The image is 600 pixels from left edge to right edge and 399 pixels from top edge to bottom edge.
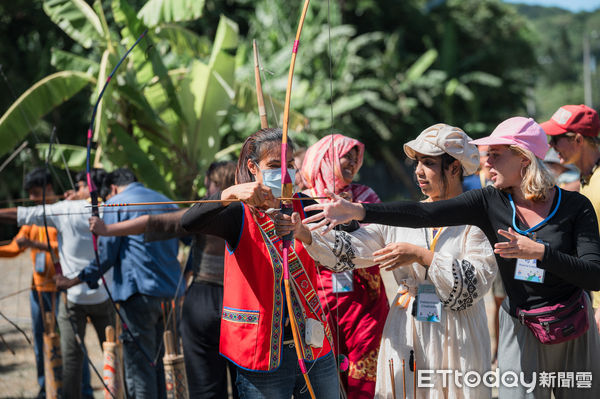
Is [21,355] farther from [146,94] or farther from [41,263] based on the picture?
[146,94]

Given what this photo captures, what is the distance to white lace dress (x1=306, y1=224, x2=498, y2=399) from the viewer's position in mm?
2793

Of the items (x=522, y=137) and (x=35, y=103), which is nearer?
(x=522, y=137)

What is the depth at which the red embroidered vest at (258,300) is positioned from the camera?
8.50ft

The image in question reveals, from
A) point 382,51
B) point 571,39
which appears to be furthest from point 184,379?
point 571,39

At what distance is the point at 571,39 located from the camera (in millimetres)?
89188

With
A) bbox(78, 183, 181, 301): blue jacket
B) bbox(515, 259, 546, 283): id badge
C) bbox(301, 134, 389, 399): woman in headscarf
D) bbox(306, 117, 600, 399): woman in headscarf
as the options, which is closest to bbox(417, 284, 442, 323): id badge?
bbox(306, 117, 600, 399): woman in headscarf

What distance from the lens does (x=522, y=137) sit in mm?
2697

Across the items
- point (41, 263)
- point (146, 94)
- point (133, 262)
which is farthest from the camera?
point (146, 94)

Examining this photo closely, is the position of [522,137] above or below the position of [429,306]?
above

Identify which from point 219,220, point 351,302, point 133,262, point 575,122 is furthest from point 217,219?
point 575,122

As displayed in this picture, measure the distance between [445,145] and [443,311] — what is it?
0.71 m

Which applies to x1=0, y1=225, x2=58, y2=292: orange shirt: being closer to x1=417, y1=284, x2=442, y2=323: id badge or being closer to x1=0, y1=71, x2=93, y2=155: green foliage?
x1=0, y1=71, x2=93, y2=155: green foliage

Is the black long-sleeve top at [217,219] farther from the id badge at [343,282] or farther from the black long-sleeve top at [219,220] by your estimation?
the id badge at [343,282]

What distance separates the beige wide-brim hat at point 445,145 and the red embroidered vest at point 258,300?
2.50 feet
